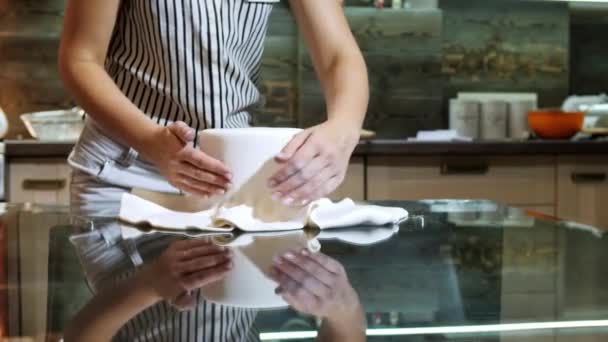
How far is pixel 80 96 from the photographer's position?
3.57ft

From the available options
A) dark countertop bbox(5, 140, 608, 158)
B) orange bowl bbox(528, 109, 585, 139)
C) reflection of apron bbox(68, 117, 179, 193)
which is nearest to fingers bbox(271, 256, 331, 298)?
reflection of apron bbox(68, 117, 179, 193)

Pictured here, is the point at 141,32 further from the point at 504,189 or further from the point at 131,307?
the point at 504,189

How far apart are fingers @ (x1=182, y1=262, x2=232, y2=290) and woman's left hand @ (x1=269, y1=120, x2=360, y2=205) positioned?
0.68ft

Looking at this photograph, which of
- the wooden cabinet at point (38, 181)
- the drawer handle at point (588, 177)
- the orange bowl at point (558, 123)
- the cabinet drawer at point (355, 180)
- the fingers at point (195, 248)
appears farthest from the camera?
the orange bowl at point (558, 123)

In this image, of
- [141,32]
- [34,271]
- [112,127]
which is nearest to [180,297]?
[34,271]

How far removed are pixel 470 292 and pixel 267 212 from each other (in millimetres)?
352

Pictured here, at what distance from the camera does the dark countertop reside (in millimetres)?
2299

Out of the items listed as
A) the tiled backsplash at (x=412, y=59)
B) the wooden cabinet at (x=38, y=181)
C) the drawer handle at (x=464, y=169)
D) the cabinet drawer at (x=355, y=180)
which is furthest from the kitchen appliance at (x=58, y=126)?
the drawer handle at (x=464, y=169)

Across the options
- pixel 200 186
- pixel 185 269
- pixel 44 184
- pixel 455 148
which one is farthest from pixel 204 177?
pixel 455 148

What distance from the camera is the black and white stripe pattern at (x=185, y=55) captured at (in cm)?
118

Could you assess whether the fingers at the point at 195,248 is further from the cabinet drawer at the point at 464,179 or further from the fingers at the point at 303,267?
the cabinet drawer at the point at 464,179

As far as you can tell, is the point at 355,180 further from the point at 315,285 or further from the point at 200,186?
the point at 315,285

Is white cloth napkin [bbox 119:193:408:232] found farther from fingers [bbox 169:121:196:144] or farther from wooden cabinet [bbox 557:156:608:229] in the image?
wooden cabinet [bbox 557:156:608:229]

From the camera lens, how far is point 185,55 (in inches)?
46.7
